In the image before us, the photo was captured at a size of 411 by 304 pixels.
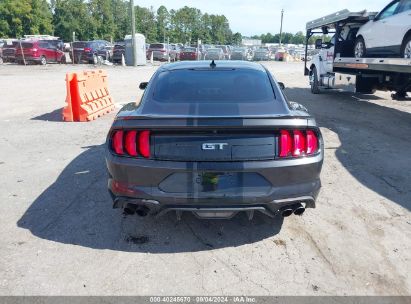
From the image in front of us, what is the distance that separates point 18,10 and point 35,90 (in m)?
54.8

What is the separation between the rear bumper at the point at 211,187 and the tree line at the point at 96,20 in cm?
5236

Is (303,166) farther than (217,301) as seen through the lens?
Yes

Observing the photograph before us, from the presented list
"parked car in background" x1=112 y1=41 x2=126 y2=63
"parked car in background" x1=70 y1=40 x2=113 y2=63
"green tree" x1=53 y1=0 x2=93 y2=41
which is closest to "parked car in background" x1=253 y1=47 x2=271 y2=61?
"parked car in background" x1=112 y1=41 x2=126 y2=63

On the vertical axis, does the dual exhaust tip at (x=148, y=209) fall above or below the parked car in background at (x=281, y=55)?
above

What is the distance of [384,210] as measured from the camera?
411cm

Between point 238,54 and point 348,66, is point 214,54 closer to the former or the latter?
point 238,54

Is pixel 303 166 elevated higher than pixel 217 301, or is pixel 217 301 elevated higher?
pixel 303 166

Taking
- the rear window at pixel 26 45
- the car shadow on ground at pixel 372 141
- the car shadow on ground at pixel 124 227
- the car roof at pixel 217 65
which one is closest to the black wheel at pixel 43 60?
the rear window at pixel 26 45

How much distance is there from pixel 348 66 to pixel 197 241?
29.4 feet

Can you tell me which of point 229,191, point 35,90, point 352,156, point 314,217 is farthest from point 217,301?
point 35,90

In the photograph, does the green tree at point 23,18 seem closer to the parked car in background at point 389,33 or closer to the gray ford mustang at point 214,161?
the parked car in background at point 389,33

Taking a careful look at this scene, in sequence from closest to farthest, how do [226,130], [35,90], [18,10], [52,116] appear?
[226,130], [52,116], [35,90], [18,10]

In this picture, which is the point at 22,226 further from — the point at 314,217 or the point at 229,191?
the point at 314,217

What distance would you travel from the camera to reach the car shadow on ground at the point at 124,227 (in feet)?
11.3
